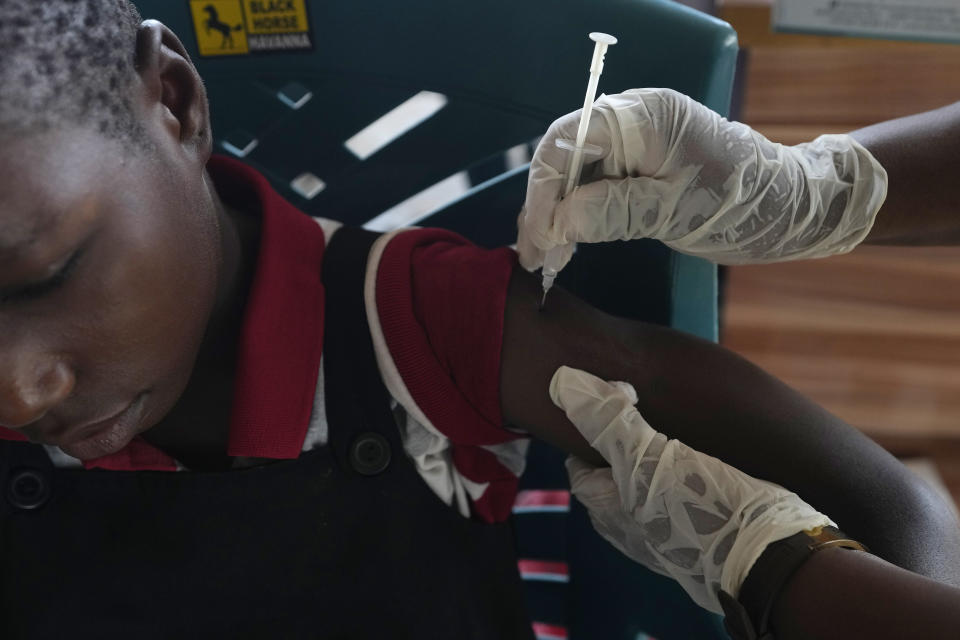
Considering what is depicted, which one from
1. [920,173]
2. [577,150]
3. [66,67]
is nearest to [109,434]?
[66,67]

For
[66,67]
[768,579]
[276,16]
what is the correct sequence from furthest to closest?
[276,16]
[768,579]
[66,67]

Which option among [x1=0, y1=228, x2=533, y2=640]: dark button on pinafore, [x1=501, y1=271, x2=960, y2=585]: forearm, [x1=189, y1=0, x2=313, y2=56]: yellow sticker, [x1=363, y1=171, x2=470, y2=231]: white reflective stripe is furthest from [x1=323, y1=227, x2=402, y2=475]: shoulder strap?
[x1=189, y1=0, x2=313, y2=56]: yellow sticker

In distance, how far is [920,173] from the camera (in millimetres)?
963

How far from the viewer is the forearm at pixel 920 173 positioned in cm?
96

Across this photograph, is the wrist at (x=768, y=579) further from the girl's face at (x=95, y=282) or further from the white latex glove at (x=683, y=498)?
the girl's face at (x=95, y=282)

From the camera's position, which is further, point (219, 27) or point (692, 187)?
point (219, 27)

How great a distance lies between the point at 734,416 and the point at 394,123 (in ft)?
1.82

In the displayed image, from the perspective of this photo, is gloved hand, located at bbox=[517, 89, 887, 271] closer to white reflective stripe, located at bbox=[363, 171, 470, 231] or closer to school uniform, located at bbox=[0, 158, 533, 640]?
school uniform, located at bbox=[0, 158, 533, 640]

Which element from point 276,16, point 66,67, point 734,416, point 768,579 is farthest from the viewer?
point 276,16

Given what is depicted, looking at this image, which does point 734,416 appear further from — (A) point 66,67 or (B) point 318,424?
(A) point 66,67

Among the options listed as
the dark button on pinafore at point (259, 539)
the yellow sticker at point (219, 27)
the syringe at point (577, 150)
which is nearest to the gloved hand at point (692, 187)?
the syringe at point (577, 150)

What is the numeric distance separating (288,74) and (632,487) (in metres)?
0.65

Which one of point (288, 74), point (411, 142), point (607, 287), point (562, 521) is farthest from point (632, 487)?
point (288, 74)

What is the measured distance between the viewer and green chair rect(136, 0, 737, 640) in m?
0.99
